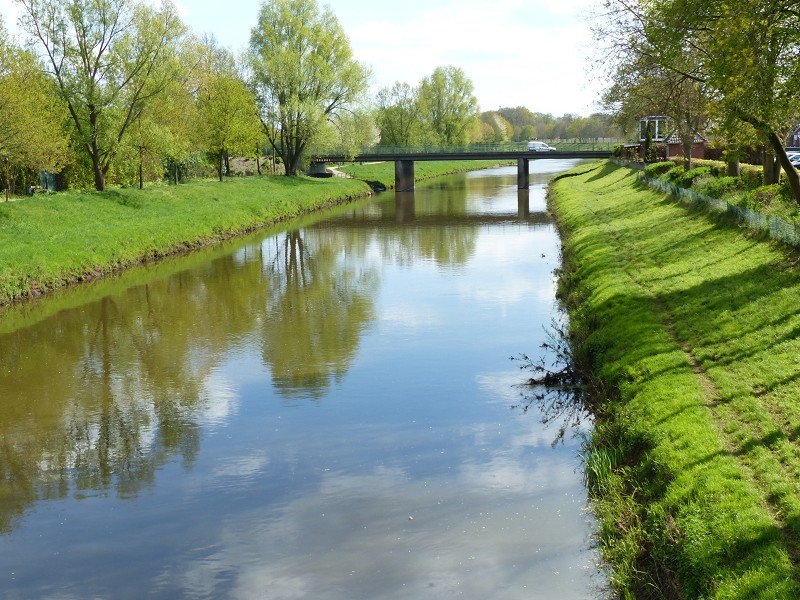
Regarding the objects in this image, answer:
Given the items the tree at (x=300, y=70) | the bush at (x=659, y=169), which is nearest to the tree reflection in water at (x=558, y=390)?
the bush at (x=659, y=169)

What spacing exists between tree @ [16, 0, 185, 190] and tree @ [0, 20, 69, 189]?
1.14 meters

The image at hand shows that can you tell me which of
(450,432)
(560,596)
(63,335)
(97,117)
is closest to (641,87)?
(450,432)

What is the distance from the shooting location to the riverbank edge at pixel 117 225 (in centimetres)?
2863

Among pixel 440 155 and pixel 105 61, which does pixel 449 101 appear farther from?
pixel 105 61

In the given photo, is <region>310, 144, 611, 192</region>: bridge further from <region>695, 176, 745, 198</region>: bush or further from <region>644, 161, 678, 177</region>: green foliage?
<region>695, 176, 745, 198</region>: bush

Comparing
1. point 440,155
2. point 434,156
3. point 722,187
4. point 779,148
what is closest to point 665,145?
point 440,155

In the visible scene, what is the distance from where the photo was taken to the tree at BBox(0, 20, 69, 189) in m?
33.3

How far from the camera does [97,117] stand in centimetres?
4338

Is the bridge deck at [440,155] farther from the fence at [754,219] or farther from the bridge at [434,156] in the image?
the fence at [754,219]

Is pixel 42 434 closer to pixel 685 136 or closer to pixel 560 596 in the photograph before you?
pixel 560 596

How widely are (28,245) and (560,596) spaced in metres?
24.7

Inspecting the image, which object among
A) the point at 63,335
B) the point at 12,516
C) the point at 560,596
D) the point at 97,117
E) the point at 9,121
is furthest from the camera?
the point at 97,117

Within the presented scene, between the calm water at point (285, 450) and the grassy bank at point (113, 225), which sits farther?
the grassy bank at point (113, 225)

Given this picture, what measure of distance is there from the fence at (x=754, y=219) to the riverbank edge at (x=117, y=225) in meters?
20.2
